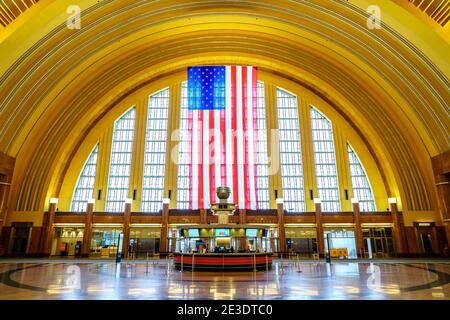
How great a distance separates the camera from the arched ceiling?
20.6 metres

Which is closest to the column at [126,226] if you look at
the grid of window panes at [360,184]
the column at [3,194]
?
the column at [3,194]

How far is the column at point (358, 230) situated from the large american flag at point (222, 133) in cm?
1034

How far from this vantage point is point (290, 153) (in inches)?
1275

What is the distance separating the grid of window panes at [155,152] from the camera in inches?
1200

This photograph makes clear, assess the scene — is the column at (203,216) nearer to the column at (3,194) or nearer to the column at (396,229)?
the column at (3,194)

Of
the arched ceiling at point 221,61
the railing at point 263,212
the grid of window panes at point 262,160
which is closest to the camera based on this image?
the arched ceiling at point 221,61

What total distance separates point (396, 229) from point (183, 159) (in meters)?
23.3

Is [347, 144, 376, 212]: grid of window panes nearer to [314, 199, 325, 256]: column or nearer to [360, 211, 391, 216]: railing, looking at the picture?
[360, 211, 391, 216]: railing

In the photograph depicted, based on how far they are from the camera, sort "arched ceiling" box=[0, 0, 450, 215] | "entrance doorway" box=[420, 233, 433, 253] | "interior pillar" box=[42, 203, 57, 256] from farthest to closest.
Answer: "interior pillar" box=[42, 203, 57, 256], "entrance doorway" box=[420, 233, 433, 253], "arched ceiling" box=[0, 0, 450, 215]

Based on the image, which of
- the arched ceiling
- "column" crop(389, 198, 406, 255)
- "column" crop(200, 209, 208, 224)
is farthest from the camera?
"column" crop(200, 209, 208, 224)

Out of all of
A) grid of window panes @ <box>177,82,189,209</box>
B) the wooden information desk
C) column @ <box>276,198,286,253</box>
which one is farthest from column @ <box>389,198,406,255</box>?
grid of window panes @ <box>177,82,189,209</box>

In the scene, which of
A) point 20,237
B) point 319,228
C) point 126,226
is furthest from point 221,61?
point 20,237

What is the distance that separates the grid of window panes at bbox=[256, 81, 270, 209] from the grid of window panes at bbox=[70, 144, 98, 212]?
1869 centimetres

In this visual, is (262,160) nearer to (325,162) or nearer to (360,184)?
(325,162)
